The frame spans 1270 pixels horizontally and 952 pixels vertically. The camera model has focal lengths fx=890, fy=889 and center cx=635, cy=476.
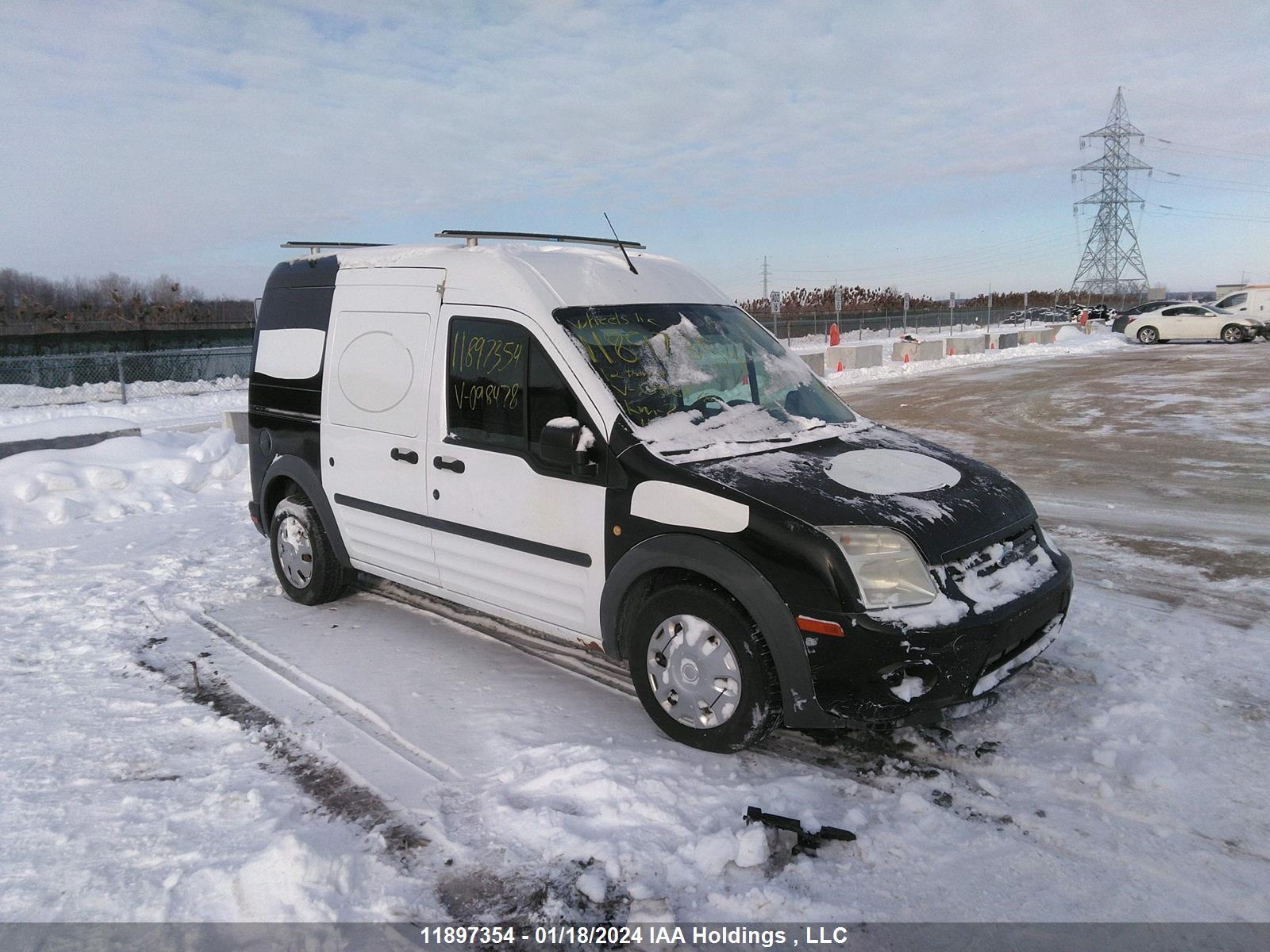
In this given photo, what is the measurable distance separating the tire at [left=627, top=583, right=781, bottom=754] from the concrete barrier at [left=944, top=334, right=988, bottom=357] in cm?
2710

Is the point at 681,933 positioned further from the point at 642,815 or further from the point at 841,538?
the point at 841,538

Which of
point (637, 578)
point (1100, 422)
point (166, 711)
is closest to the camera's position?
point (637, 578)

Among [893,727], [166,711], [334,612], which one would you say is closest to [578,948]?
[893,727]

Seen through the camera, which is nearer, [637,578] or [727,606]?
[727,606]

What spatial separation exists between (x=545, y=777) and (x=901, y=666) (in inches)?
57.4

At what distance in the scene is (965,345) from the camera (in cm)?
→ 3058

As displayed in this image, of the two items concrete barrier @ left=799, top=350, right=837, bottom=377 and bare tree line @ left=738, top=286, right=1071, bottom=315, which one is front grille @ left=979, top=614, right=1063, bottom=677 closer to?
concrete barrier @ left=799, top=350, right=837, bottom=377

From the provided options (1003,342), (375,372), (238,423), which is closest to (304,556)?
(375,372)

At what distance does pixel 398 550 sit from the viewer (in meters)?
5.04

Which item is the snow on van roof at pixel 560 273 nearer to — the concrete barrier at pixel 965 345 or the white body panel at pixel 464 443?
the white body panel at pixel 464 443

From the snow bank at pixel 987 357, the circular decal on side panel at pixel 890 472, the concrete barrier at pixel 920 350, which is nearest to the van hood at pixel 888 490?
the circular decal on side panel at pixel 890 472

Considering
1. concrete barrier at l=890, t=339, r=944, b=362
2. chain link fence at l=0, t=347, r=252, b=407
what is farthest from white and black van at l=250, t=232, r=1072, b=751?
concrete barrier at l=890, t=339, r=944, b=362

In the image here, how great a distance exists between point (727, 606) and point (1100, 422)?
1228 cm

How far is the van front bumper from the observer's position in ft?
10.8
